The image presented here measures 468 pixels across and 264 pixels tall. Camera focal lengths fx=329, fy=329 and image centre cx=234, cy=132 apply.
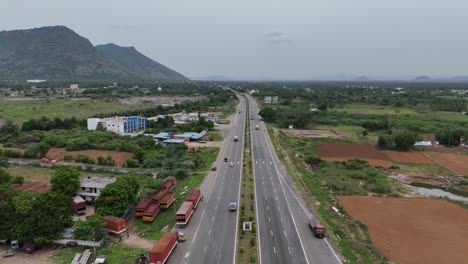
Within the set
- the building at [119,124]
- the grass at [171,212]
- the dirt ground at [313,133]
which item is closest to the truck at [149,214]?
the grass at [171,212]

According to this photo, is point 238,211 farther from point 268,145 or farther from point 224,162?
point 268,145

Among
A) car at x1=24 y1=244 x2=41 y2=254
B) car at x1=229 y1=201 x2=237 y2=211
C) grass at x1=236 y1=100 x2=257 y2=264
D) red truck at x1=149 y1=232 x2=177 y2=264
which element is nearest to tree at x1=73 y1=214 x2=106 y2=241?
car at x1=24 y1=244 x2=41 y2=254

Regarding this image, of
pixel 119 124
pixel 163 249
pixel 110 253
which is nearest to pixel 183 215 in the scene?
pixel 163 249

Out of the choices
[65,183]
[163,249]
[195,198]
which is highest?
[65,183]

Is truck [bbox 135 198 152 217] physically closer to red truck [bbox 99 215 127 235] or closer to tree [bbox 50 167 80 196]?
red truck [bbox 99 215 127 235]

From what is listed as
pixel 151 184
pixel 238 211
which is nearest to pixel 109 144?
pixel 151 184

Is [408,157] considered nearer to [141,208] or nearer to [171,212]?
[171,212]
